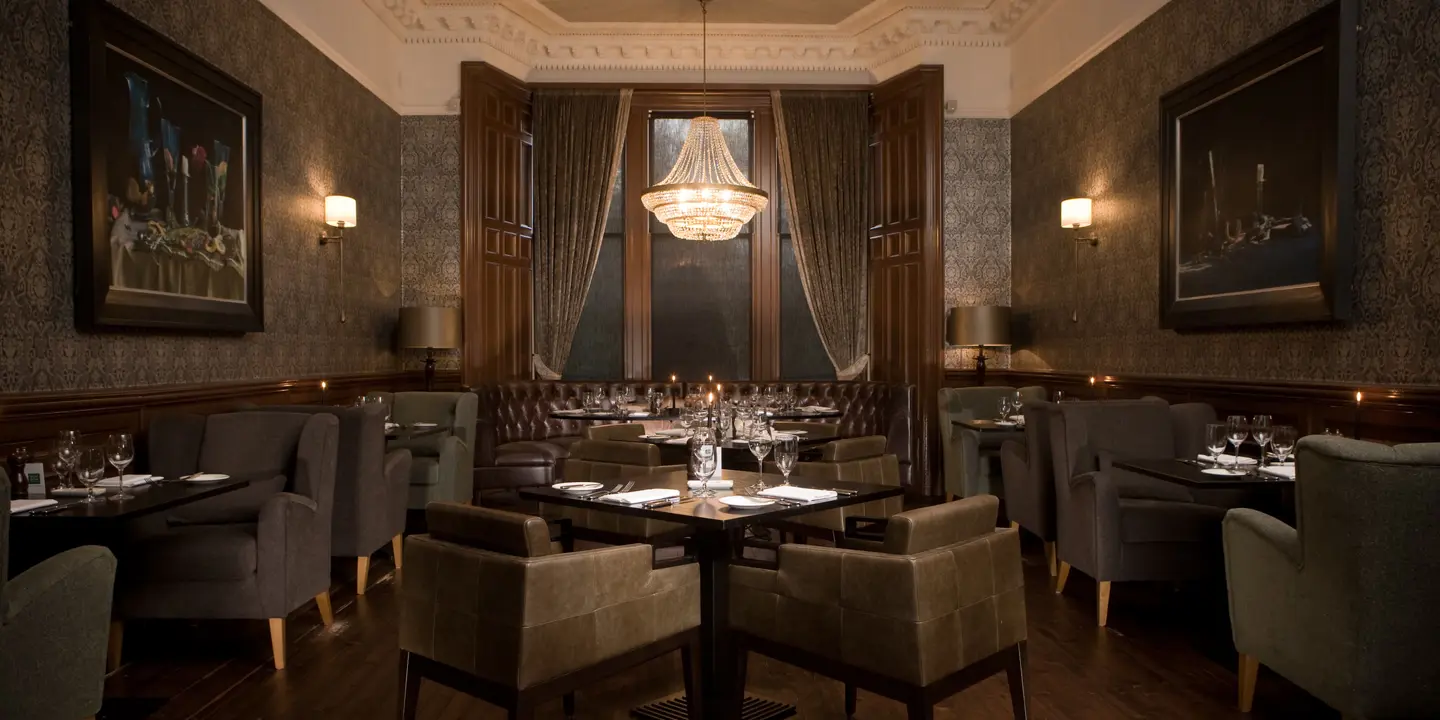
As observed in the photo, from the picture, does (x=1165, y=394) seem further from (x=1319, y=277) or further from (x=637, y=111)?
(x=637, y=111)

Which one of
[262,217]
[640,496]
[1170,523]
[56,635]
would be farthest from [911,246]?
[56,635]

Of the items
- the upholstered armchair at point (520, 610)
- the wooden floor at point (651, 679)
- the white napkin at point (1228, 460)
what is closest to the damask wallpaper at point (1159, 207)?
the white napkin at point (1228, 460)

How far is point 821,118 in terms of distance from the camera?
873 cm

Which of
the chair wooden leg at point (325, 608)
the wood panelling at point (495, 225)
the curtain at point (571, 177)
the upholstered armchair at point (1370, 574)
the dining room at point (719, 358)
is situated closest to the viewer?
the upholstered armchair at point (1370, 574)

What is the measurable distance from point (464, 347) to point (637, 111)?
2792mm

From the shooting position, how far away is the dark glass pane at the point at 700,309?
9.05 meters

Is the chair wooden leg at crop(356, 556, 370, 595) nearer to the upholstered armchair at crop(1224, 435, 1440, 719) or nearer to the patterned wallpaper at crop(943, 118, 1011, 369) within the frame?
the upholstered armchair at crop(1224, 435, 1440, 719)

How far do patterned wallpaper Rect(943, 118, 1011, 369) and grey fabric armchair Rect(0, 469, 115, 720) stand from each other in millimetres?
6896

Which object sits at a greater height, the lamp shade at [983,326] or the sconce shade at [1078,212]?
the sconce shade at [1078,212]

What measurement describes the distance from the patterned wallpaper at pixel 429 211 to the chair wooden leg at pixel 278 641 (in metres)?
4.68

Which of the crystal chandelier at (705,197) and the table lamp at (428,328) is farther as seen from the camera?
the table lamp at (428,328)

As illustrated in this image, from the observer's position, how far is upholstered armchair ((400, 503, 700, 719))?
238cm

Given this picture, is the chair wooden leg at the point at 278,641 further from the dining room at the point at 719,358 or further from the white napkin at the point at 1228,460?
the white napkin at the point at 1228,460

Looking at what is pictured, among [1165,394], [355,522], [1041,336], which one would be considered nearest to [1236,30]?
[1165,394]
